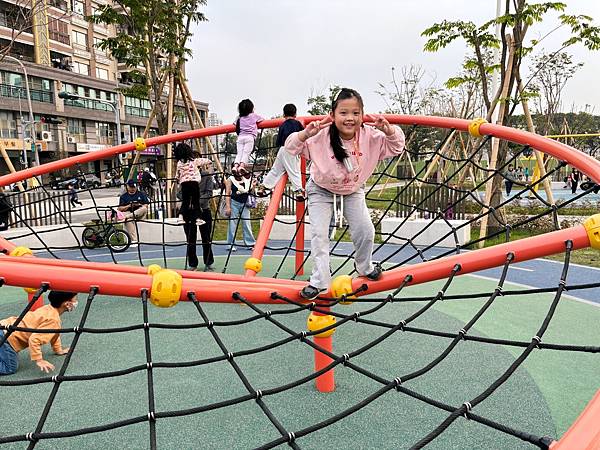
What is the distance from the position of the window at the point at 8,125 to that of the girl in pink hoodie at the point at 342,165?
108 ft

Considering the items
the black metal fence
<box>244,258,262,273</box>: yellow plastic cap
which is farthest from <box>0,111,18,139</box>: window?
<box>244,258,262,273</box>: yellow plastic cap

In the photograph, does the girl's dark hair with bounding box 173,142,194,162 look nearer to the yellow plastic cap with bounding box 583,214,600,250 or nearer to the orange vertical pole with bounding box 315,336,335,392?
the orange vertical pole with bounding box 315,336,335,392

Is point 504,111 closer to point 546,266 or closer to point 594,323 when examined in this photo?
point 546,266

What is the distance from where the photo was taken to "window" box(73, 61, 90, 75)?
1419 inches

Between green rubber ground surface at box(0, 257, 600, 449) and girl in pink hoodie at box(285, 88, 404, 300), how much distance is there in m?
0.67

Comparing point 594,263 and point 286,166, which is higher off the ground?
point 286,166

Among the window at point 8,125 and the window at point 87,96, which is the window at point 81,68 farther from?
the window at point 8,125

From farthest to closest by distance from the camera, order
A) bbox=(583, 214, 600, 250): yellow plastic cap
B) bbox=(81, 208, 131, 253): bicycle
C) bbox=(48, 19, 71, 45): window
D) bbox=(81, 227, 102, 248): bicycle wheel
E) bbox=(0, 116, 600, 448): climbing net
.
Answer: bbox=(48, 19, 71, 45): window, bbox=(81, 227, 102, 248): bicycle wheel, bbox=(81, 208, 131, 253): bicycle, bbox=(583, 214, 600, 250): yellow plastic cap, bbox=(0, 116, 600, 448): climbing net

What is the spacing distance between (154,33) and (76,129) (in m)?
28.9

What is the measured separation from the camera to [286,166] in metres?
4.54

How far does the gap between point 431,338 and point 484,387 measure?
29.7 inches

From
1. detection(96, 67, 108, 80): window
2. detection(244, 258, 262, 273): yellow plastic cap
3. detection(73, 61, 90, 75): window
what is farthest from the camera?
detection(96, 67, 108, 80): window

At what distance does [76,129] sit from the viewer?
34.7 meters

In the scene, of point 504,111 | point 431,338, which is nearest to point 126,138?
point 504,111
